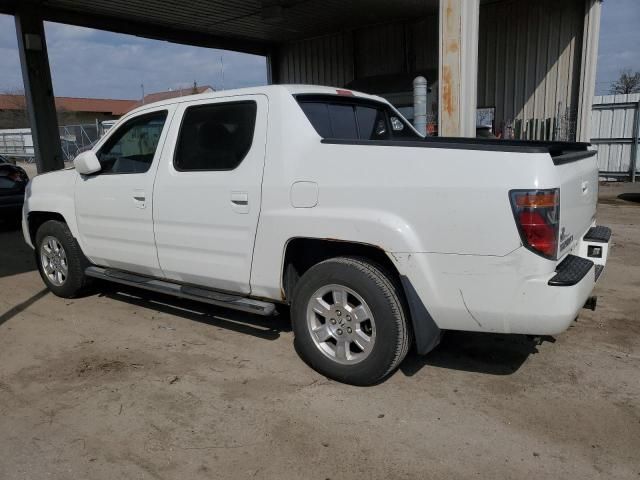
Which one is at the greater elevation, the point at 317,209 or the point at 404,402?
the point at 317,209

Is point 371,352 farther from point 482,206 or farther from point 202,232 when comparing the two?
point 202,232

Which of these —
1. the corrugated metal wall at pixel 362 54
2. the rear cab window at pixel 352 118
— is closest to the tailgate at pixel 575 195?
the rear cab window at pixel 352 118

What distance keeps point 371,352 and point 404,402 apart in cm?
36

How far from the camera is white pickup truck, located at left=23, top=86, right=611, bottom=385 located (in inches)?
119

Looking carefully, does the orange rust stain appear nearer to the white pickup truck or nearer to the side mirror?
the white pickup truck

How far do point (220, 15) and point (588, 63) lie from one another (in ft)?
27.3

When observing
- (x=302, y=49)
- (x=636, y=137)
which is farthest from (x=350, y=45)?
(x=636, y=137)

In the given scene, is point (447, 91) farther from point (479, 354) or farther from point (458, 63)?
point (479, 354)

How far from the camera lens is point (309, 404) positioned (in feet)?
11.3

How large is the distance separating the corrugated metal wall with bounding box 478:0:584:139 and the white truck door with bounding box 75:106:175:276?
10.6m

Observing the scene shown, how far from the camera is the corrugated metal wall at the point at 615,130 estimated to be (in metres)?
16.1

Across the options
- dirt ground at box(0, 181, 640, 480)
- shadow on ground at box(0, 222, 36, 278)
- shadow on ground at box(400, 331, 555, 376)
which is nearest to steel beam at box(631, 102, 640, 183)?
dirt ground at box(0, 181, 640, 480)

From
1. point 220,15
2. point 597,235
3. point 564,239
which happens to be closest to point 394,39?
point 220,15

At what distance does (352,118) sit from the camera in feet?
14.8
